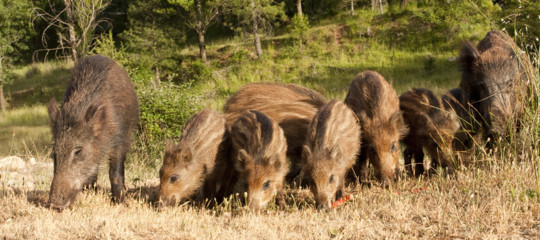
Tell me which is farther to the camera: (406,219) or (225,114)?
(225,114)

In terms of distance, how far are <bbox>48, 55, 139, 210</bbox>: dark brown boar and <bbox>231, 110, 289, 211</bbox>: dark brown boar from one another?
4.89 feet

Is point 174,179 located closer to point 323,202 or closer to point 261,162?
point 261,162

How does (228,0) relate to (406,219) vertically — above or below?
above

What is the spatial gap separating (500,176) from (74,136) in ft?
15.2

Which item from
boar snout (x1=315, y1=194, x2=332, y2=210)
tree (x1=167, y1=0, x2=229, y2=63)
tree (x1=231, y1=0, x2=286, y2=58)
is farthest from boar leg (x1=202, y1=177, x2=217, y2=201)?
tree (x1=231, y1=0, x2=286, y2=58)

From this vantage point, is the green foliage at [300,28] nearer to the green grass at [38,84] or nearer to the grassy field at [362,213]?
the green grass at [38,84]

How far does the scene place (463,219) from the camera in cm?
471

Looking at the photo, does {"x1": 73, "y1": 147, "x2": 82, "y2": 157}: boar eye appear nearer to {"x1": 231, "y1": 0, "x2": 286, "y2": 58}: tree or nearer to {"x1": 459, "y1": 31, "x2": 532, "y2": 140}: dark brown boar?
{"x1": 459, "y1": 31, "x2": 532, "y2": 140}: dark brown boar

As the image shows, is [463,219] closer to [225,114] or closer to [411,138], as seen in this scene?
[411,138]

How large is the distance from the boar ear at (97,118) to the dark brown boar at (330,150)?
2319mm

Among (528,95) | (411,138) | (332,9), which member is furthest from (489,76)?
(332,9)

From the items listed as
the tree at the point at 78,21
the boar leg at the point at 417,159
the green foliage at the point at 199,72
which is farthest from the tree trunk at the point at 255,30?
the boar leg at the point at 417,159

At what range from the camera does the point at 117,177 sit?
6.18 meters

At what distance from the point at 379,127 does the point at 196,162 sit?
2.15 meters
